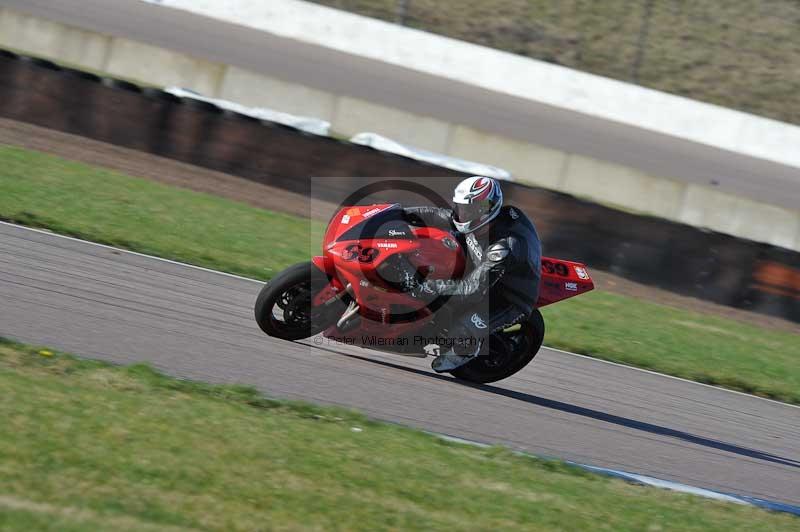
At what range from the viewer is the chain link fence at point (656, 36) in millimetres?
28094

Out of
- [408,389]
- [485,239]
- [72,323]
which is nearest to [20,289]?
[72,323]

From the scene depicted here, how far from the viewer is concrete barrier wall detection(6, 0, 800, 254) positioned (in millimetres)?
16500

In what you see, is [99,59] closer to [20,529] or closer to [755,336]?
[755,336]

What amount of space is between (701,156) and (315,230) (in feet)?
43.9

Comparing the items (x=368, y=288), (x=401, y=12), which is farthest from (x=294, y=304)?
(x=401, y=12)

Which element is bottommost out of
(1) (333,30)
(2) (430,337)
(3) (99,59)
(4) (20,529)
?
(4) (20,529)

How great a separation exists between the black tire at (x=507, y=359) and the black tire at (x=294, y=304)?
1275mm

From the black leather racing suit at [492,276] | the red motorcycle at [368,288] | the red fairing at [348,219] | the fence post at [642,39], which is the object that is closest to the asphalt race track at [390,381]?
the red motorcycle at [368,288]

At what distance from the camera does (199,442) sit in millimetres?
4977

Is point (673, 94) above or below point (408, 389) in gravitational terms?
above

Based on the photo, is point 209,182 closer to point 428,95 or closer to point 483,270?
point 483,270

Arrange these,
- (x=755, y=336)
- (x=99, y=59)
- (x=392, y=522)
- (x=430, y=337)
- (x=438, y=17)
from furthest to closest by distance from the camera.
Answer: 1. (x=438, y=17)
2. (x=99, y=59)
3. (x=755, y=336)
4. (x=430, y=337)
5. (x=392, y=522)

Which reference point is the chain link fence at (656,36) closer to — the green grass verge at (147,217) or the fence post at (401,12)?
the fence post at (401,12)

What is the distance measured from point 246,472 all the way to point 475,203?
3.12 meters
